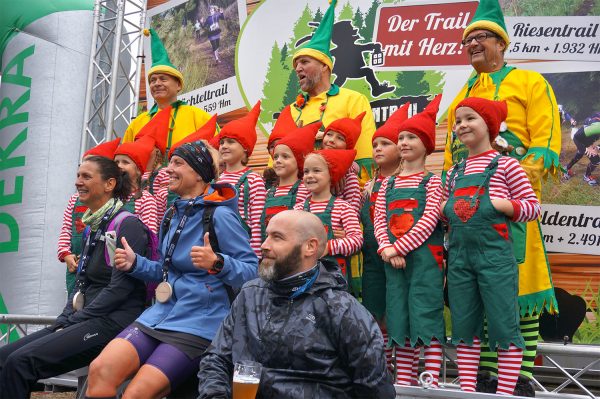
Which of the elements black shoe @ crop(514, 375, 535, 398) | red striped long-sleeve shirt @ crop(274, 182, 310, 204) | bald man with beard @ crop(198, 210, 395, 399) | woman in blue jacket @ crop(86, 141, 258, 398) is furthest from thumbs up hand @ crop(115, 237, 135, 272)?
black shoe @ crop(514, 375, 535, 398)

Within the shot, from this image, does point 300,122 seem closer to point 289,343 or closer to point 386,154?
point 386,154

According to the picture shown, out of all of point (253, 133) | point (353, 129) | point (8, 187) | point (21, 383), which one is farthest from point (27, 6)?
point (21, 383)

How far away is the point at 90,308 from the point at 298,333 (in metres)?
1.46

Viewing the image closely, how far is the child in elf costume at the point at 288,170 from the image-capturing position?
4625mm

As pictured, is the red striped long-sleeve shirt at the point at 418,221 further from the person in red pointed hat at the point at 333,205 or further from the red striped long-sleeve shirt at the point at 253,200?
the red striped long-sleeve shirt at the point at 253,200

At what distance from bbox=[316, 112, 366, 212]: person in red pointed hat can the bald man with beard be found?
1702mm

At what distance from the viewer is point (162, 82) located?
6.27 meters

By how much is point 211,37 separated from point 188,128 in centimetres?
191

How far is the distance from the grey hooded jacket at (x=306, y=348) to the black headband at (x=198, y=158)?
109 cm

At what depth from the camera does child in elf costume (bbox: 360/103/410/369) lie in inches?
174

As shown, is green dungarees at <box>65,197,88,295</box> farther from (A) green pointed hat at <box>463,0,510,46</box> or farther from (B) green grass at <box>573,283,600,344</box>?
(B) green grass at <box>573,283,600,344</box>

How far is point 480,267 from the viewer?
378 centimetres

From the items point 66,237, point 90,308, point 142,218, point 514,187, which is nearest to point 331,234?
point 514,187

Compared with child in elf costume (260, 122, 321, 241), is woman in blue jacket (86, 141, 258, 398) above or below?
below
